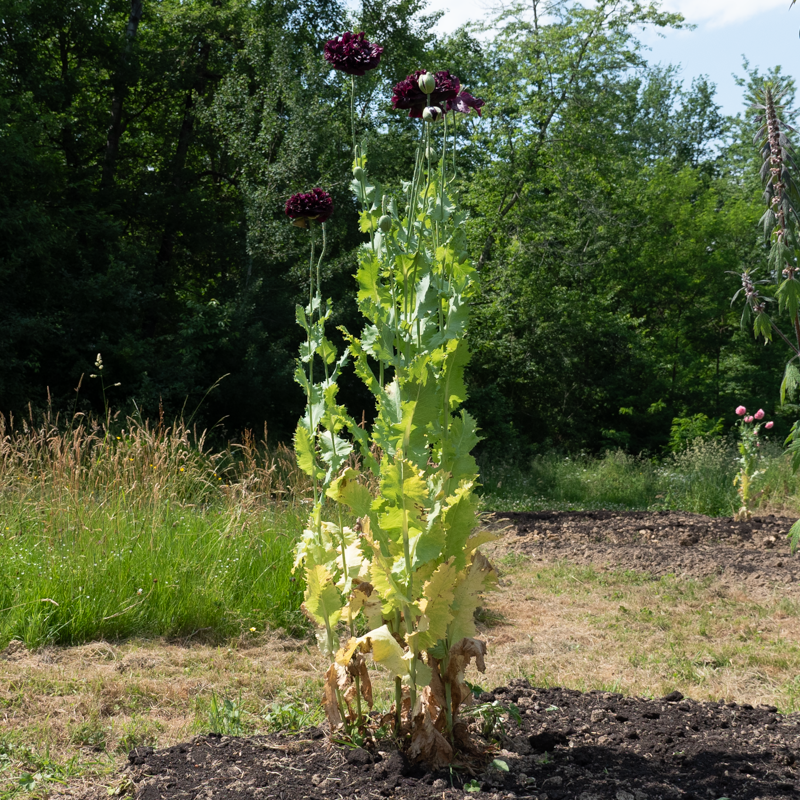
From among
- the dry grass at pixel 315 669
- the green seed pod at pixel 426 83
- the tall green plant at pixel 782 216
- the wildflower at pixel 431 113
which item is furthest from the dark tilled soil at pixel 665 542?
the green seed pod at pixel 426 83

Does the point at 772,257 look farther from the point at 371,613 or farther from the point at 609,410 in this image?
the point at 609,410

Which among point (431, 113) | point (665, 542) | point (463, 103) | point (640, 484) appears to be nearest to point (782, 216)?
point (463, 103)

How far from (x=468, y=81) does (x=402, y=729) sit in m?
17.7

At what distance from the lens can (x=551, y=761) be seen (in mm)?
2477

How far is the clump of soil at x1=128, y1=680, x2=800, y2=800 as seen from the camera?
2.25 metres

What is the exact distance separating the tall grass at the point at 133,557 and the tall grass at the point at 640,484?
5375mm

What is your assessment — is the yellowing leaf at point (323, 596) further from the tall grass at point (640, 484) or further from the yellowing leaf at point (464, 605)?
the tall grass at point (640, 484)

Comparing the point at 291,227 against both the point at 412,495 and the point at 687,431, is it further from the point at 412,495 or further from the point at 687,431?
the point at 412,495

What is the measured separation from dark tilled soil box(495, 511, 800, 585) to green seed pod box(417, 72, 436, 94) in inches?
198

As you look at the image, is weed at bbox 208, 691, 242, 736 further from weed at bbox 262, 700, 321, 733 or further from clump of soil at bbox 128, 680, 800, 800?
clump of soil at bbox 128, 680, 800, 800

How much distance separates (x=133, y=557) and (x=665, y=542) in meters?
5.08

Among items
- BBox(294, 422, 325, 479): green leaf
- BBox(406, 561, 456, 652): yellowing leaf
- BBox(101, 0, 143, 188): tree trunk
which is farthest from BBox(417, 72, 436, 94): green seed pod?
BBox(101, 0, 143, 188): tree trunk

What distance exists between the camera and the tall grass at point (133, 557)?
4.15m

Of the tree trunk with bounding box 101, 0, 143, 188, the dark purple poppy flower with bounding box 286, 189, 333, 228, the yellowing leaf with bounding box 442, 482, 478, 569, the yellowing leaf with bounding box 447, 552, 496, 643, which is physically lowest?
the yellowing leaf with bounding box 447, 552, 496, 643
